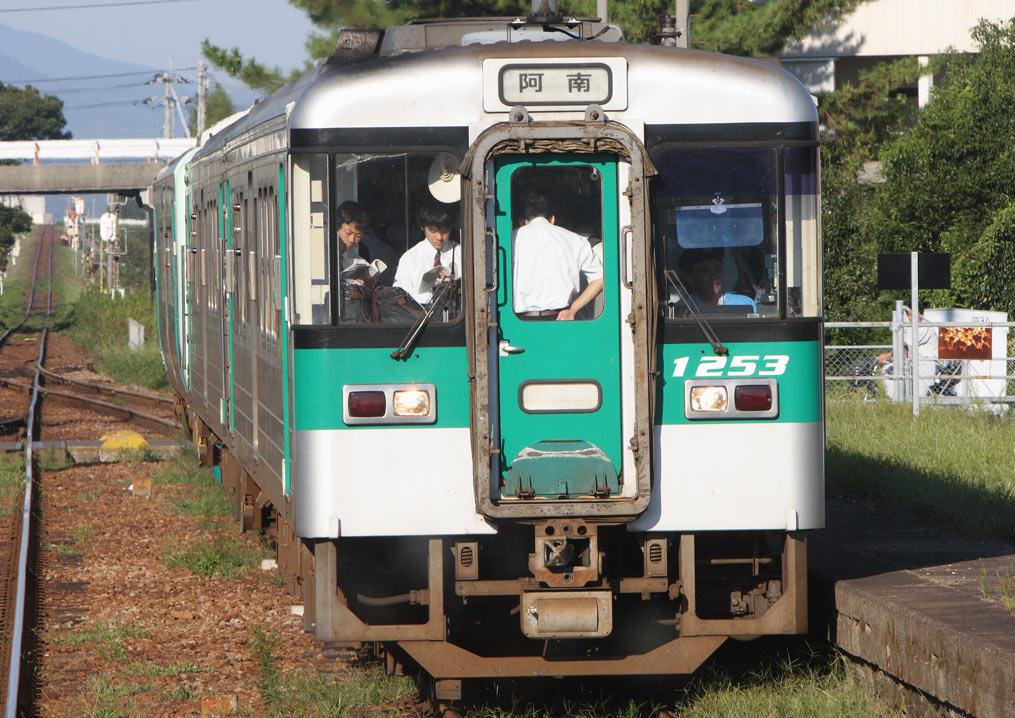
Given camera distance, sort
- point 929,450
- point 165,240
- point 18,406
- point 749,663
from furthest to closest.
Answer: point 18,406 < point 165,240 < point 929,450 < point 749,663

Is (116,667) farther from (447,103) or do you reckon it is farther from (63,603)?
(447,103)

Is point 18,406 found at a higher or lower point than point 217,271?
lower

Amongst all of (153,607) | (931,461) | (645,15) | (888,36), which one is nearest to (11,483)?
(153,607)

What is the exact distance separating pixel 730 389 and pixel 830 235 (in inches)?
763

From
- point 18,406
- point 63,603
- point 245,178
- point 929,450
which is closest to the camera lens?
point 245,178

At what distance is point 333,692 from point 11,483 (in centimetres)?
800

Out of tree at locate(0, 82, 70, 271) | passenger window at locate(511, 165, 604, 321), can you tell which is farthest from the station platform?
tree at locate(0, 82, 70, 271)

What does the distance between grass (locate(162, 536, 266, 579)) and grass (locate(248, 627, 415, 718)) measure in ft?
8.97

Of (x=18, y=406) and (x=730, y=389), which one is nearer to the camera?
(x=730, y=389)

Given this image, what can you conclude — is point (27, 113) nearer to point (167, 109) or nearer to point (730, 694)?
point (167, 109)

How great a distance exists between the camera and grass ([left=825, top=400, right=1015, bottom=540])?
32.6ft

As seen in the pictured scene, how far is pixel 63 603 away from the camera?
9.36 m

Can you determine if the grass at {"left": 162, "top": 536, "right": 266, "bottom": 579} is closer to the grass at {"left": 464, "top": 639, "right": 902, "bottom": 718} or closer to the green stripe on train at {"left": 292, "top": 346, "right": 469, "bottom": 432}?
the grass at {"left": 464, "top": 639, "right": 902, "bottom": 718}

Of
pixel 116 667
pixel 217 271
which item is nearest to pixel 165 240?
pixel 217 271
